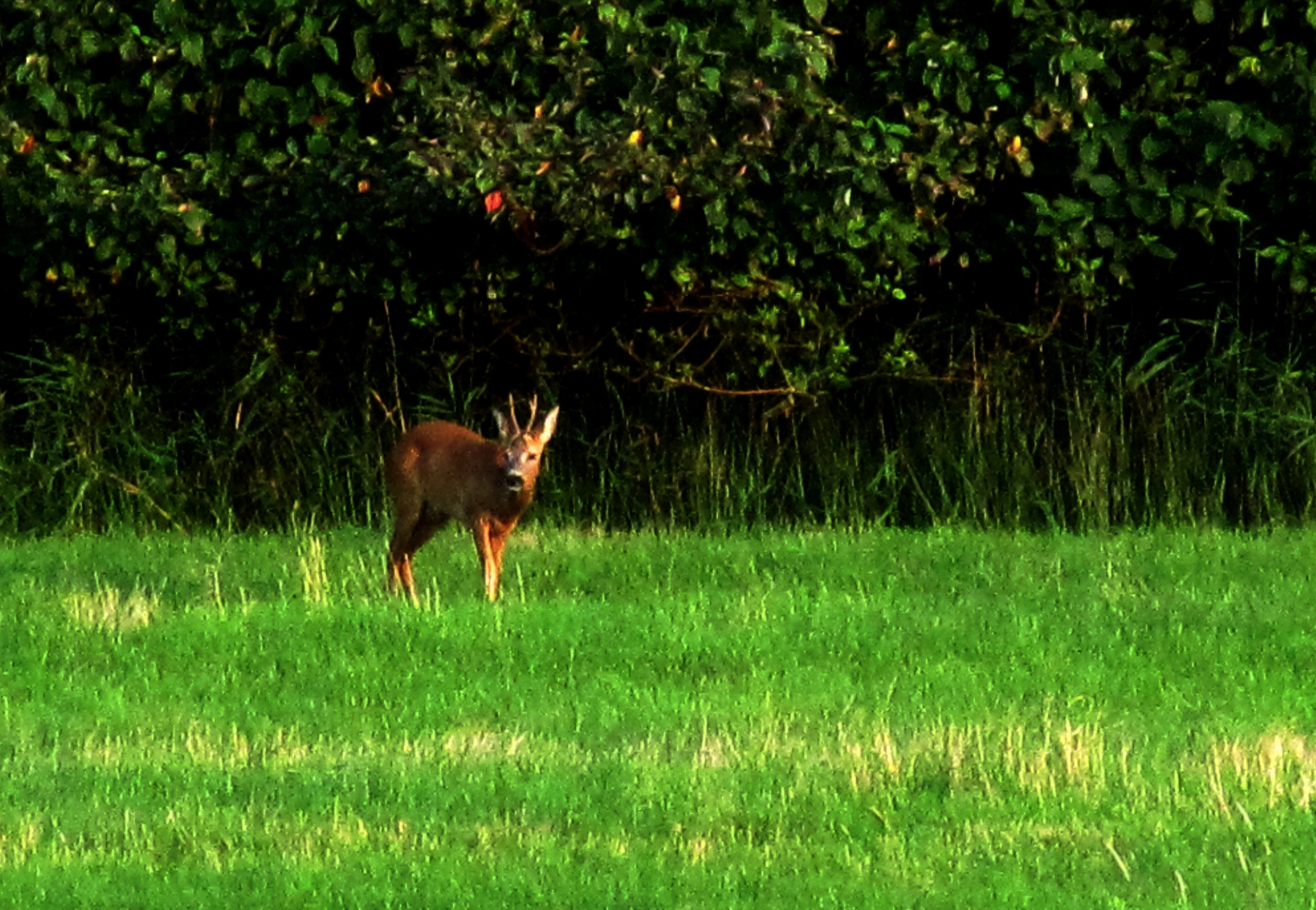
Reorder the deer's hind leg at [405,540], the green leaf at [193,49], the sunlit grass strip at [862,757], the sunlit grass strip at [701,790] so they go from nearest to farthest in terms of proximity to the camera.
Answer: the sunlit grass strip at [701,790] → the sunlit grass strip at [862,757] → the deer's hind leg at [405,540] → the green leaf at [193,49]

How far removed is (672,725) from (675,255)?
16.8 feet

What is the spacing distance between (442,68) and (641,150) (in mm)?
1134

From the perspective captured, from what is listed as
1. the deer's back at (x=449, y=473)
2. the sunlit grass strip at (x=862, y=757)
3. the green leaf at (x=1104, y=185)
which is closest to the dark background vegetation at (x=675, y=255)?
the green leaf at (x=1104, y=185)

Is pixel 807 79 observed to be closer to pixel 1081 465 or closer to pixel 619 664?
pixel 1081 465

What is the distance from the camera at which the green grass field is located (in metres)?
6.18

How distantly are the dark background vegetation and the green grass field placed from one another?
4.35 ft

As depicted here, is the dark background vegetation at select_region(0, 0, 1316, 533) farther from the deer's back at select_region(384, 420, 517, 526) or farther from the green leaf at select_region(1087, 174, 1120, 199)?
the deer's back at select_region(384, 420, 517, 526)

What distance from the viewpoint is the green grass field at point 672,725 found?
20.3ft

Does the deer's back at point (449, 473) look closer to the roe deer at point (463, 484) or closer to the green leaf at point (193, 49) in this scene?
the roe deer at point (463, 484)

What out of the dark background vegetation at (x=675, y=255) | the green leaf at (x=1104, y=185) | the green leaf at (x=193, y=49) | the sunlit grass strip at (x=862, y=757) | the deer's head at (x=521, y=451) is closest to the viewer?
the sunlit grass strip at (x=862, y=757)

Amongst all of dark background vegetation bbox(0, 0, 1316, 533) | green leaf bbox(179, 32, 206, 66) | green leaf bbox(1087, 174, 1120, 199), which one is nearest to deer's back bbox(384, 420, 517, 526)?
dark background vegetation bbox(0, 0, 1316, 533)

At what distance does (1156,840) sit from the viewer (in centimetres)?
644

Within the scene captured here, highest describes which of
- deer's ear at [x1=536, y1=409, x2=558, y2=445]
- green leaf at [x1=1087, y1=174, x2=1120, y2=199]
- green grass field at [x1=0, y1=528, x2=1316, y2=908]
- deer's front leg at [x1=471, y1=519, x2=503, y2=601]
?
green leaf at [x1=1087, y1=174, x2=1120, y2=199]

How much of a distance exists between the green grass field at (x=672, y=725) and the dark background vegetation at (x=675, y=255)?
4.35ft
